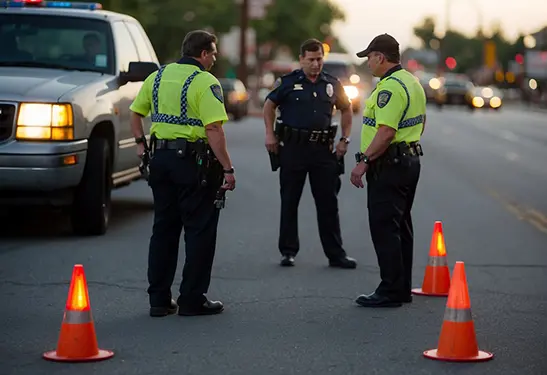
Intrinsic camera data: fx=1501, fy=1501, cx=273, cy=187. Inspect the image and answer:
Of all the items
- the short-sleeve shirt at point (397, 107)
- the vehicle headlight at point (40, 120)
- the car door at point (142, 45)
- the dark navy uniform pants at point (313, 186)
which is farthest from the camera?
the car door at point (142, 45)

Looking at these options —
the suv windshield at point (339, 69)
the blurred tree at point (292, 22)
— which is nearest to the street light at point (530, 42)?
the blurred tree at point (292, 22)

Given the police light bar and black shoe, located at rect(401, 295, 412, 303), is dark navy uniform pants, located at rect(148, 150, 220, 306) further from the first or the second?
the police light bar

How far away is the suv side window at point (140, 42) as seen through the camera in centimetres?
1511

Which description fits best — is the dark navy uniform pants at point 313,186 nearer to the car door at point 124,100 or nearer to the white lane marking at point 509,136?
the car door at point 124,100

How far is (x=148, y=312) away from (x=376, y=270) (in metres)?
2.80

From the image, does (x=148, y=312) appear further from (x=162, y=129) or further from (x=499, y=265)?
(x=499, y=265)

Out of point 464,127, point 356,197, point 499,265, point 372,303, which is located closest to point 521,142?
point 464,127

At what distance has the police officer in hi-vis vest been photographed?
30.1 feet

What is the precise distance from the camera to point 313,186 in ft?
39.8

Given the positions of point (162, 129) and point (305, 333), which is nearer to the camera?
point (305, 333)

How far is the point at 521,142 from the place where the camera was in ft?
120

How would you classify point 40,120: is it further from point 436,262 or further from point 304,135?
point 436,262

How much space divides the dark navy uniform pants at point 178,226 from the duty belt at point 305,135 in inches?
105

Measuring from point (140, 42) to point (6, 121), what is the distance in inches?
118
